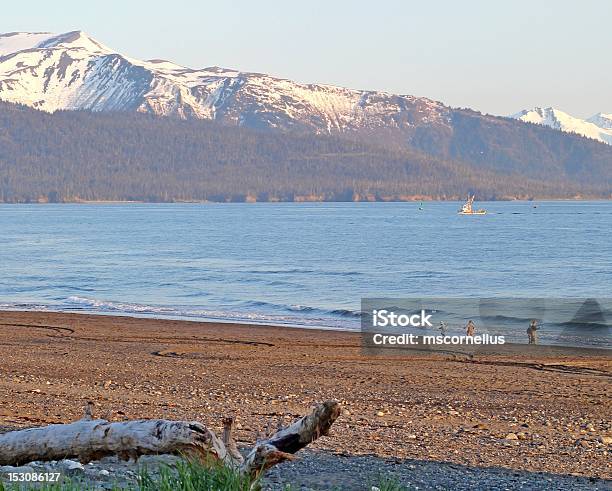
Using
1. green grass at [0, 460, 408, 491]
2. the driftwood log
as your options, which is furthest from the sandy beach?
green grass at [0, 460, 408, 491]

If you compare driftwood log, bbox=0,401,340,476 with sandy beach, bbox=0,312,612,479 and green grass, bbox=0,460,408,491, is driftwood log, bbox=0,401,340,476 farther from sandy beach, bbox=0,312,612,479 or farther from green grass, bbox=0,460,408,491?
sandy beach, bbox=0,312,612,479

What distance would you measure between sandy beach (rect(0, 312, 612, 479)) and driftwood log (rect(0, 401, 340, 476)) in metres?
3.09

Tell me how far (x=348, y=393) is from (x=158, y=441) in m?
6.95

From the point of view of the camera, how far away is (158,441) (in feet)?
17.7

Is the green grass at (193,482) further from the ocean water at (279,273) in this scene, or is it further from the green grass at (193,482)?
the ocean water at (279,273)

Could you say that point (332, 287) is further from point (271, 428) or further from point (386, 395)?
point (271, 428)

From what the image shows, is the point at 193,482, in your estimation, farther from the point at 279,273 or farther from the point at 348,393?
the point at 279,273

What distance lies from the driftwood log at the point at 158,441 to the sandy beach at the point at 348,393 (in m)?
3.09

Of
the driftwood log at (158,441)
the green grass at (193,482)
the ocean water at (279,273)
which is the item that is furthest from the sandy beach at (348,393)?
the ocean water at (279,273)

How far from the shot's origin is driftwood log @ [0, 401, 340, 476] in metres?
5.17

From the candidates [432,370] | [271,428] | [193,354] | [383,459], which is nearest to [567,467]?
[383,459]

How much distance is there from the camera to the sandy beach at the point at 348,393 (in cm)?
895

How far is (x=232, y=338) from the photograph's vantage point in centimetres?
2042

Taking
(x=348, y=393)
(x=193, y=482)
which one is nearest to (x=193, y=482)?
(x=193, y=482)
